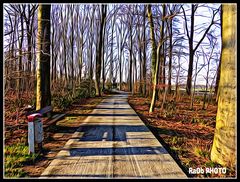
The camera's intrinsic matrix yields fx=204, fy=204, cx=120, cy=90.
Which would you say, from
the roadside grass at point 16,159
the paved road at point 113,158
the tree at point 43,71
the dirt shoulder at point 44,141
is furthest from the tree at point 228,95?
the tree at point 43,71

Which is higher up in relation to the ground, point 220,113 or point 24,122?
point 220,113

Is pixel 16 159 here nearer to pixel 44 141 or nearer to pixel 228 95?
pixel 44 141

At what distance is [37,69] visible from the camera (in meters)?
5.75

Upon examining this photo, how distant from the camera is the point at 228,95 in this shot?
2.86 m

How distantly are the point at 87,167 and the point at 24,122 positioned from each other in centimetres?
328

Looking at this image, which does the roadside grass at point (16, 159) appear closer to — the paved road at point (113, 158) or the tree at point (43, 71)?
the paved road at point (113, 158)

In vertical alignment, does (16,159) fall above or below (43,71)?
below

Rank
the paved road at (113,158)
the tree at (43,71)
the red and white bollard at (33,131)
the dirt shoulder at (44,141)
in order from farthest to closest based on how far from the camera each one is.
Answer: the tree at (43,71), the red and white bollard at (33,131), the dirt shoulder at (44,141), the paved road at (113,158)

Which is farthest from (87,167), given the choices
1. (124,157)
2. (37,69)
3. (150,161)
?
(37,69)

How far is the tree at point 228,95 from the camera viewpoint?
9.11 ft

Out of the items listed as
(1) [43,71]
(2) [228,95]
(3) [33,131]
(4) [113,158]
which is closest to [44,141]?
(3) [33,131]

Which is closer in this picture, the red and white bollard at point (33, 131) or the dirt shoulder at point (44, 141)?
the dirt shoulder at point (44, 141)

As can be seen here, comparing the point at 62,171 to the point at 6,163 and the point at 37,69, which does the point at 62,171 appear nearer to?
the point at 6,163

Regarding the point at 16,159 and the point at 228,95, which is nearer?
the point at 228,95
